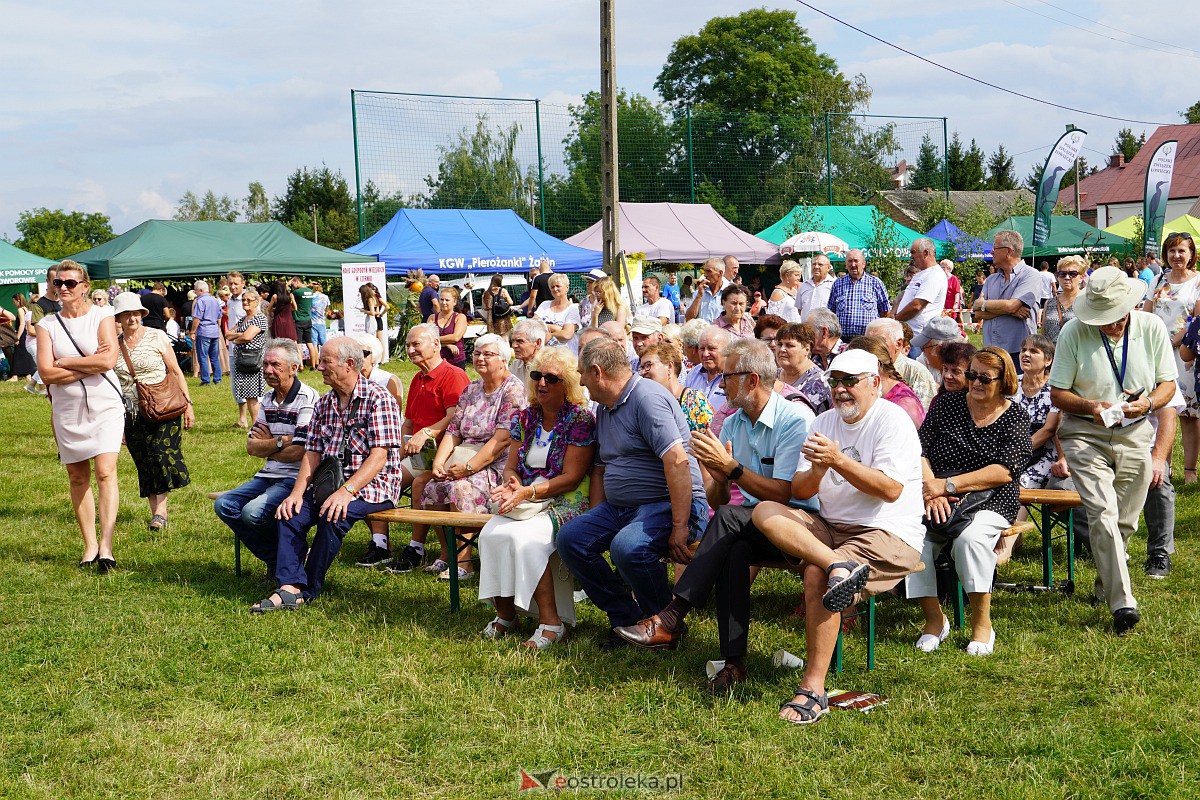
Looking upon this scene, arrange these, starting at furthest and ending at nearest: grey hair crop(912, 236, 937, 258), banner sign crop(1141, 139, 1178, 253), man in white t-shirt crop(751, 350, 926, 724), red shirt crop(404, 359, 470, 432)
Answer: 1. banner sign crop(1141, 139, 1178, 253)
2. grey hair crop(912, 236, 937, 258)
3. red shirt crop(404, 359, 470, 432)
4. man in white t-shirt crop(751, 350, 926, 724)

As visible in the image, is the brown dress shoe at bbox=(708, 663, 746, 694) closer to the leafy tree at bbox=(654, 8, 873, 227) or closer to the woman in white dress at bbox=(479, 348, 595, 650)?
the woman in white dress at bbox=(479, 348, 595, 650)

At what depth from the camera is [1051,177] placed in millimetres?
13703

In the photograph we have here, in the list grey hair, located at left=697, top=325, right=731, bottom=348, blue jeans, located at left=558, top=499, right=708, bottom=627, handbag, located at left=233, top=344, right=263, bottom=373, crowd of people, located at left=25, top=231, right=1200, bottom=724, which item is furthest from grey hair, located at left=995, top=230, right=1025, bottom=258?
handbag, located at left=233, top=344, right=263, bottom=373

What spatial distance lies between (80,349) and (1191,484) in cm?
754

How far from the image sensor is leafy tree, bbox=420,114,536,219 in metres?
21.1

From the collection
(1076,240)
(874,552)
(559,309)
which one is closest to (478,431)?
(874,552)

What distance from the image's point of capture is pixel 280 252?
63.5ft

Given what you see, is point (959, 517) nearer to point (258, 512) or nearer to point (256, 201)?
point (258, 512)

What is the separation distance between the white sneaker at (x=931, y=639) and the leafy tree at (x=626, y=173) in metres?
19.8

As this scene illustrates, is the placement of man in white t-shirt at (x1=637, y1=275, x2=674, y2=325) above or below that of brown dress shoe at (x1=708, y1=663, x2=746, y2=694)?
above

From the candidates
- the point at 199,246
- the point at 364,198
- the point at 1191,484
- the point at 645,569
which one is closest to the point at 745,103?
the point at 364,198

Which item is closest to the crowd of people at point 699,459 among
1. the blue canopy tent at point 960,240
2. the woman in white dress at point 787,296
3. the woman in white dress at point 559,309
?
the woman in white dress at point 787,296

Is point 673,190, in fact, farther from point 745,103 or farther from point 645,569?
point 745,103

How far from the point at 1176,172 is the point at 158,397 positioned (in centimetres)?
6457
